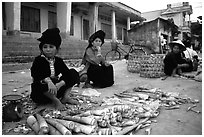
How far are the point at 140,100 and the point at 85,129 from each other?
1372mm

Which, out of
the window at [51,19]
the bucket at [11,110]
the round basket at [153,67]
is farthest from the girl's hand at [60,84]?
the window at [51,19]

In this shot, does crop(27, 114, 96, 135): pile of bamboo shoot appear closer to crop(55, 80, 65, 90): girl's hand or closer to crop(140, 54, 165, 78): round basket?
crop(55, 80, 65, 90): girl's hand

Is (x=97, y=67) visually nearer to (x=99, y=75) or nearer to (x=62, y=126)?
(x=99, y=75)

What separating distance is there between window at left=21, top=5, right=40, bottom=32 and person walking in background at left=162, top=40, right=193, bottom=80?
334 inches

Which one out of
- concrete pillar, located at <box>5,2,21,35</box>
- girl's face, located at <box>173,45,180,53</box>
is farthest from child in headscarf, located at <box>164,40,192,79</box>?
concrete pillar, located at <box>5,2,21,35</box>

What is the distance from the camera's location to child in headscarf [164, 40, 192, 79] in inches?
215

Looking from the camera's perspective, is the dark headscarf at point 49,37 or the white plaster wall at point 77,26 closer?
the dark headscarf at point 49,37

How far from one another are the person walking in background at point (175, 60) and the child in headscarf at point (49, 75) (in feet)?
11.2

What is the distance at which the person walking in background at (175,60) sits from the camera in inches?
215

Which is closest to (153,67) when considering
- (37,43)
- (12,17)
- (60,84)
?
(60,84)

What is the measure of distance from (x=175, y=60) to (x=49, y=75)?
13.5ft

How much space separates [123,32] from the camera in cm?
2175

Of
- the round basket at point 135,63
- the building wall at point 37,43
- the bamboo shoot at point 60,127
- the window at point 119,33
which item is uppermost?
the window at point 119,33

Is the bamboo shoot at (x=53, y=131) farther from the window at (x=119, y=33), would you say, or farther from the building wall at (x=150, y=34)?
the window at (x=119, y=33)
